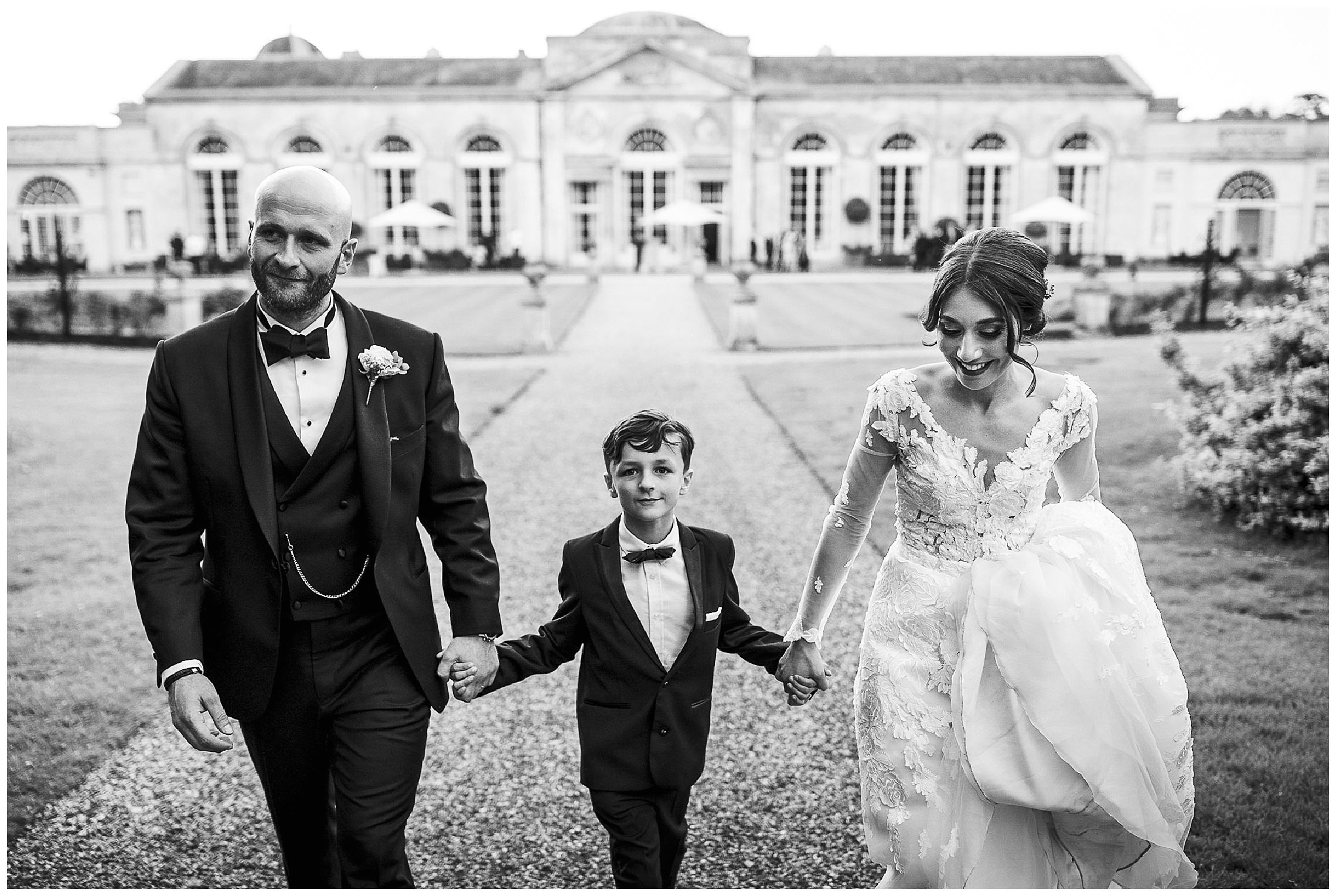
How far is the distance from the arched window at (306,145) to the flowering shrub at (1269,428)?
2116 centimetres

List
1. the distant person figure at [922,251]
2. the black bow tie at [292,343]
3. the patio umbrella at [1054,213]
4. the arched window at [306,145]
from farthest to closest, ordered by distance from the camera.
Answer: the arched window at [306,145] → the distant person figure at [922,251] → the patio umbrella at [1054,213] → the black bow tie at [292,343]

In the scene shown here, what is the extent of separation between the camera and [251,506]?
241 cm

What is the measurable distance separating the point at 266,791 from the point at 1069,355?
12.0 metres

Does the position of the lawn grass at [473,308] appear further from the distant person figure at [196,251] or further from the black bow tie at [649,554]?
the black bow tie at [649,554]

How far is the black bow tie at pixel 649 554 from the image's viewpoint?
264cm

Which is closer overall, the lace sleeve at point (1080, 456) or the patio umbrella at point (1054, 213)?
the lace sleeve at point (1080, 456)

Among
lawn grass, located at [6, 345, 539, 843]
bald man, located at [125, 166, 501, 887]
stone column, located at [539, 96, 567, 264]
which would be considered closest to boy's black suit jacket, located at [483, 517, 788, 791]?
bald man, located at [125, 166, 501, 887]

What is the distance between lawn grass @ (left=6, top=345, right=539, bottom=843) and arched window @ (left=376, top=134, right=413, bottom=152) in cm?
1516

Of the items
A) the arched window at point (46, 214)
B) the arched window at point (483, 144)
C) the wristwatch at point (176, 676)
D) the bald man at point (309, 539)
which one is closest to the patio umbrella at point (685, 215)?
the arched window at point (483, 144)

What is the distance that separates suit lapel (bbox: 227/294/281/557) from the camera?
7.85 feet

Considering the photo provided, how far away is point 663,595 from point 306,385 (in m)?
1.00

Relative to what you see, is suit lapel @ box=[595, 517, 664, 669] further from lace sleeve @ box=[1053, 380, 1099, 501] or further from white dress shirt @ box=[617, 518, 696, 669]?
lace sleeve @ box=[1053, 380, 1099, 501]

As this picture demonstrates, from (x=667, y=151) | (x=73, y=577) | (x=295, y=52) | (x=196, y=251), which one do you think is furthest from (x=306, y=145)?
(x=73, y=577)

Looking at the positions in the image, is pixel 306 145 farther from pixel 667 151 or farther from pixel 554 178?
pixel 667 151
